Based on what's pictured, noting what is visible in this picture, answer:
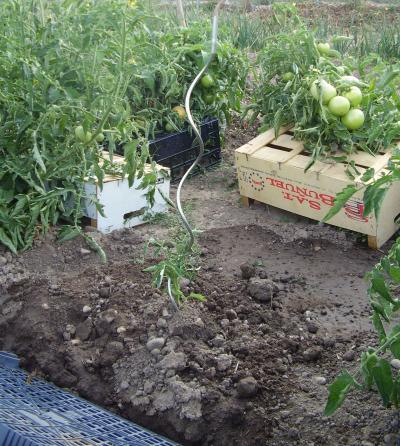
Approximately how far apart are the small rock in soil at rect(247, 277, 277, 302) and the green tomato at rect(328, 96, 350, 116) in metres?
1.04

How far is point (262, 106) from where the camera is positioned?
4.26m

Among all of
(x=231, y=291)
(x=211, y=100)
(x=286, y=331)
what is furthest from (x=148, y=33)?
(x=286, y=331)

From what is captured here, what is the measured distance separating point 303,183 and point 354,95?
1.69 ft

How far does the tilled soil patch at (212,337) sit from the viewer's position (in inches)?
87.1

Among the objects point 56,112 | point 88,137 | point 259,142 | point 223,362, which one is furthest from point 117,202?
point 223,362

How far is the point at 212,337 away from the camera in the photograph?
101 inches

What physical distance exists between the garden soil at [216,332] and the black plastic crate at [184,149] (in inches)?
22.4

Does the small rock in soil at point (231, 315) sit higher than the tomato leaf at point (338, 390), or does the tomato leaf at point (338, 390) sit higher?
the tomato leaf at point (338, 390)

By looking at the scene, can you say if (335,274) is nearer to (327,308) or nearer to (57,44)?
(327,308)

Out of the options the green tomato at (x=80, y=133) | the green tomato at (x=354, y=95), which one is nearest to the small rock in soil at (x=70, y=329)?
the green tomato at (x=80, y=133)

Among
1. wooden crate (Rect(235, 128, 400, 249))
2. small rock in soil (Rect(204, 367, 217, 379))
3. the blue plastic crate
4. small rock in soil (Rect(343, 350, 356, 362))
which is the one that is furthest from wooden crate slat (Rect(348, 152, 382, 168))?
the blue plastic crate

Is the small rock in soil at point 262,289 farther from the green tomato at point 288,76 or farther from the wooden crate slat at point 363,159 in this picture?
the green tomato at point 288,76

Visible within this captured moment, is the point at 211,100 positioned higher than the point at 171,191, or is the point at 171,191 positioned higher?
the point at 211,100

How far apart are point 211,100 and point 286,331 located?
2.05 metres
